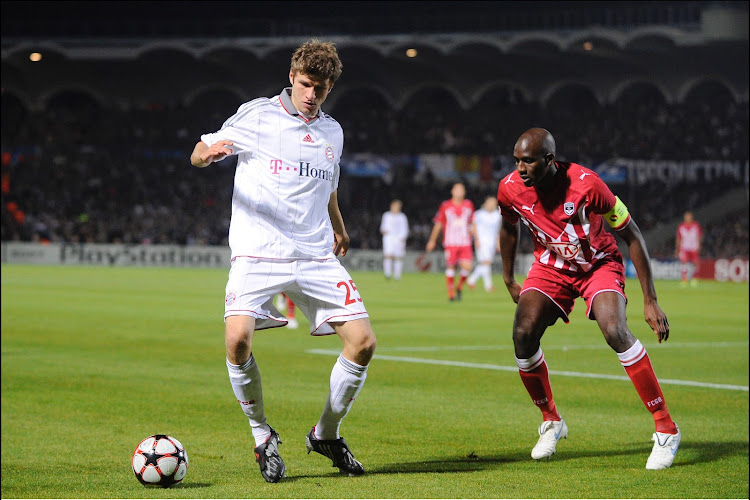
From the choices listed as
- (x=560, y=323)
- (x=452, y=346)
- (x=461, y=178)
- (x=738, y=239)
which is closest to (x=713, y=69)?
(x=738, y=239)

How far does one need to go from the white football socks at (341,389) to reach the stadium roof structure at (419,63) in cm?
3645

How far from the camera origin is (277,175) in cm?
611

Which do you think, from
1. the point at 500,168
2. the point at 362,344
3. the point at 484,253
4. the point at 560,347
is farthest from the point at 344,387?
the point at 500,168

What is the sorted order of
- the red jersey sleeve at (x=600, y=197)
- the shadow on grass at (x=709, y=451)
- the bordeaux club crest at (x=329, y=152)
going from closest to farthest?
the bordeaux club crest at (x=329, y=152) → the red jersey sleeve at (x=600, y=197) → the shadow on grass at (x=709, y=451)

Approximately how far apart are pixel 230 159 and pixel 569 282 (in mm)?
44479

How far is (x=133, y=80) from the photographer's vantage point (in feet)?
171

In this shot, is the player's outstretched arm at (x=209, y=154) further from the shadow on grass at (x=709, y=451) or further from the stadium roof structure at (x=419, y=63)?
the stadium roof structure at (x=419, y=63)

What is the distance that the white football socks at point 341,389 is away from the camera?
20.9 feet

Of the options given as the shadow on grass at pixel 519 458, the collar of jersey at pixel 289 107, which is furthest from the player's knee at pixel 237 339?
the collar of jersey at pixel 289 107

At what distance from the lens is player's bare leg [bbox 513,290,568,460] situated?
695 cm

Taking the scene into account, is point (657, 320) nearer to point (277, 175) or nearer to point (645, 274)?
point (645, 274)

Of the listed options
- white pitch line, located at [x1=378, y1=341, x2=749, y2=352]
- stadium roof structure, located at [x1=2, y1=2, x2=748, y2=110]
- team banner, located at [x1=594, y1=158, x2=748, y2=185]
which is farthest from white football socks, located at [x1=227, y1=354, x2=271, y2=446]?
team banner, located at [x1=594, y1=158, x2=748, y2=185]

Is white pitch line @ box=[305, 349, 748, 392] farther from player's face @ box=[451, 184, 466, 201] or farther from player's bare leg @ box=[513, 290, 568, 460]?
player's face @ box=[451, 184, 466, 201]

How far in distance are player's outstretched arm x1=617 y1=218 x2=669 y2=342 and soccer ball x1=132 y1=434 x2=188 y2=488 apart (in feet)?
9.62
